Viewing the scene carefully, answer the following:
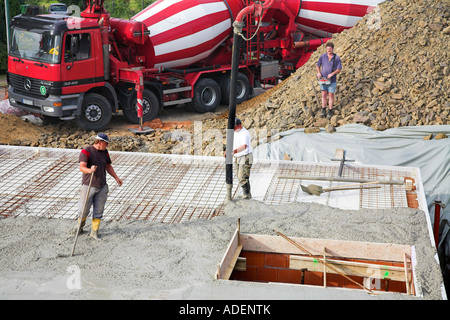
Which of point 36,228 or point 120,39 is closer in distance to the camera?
point 36,228

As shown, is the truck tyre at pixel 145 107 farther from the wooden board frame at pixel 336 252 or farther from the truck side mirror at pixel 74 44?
the wooden board frame at pixel 336 252

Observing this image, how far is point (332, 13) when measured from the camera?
17953 mm

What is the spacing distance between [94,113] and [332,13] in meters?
7.93

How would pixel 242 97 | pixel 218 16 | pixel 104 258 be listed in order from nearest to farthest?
pixel 104 258, pixel 218 16, pixel 242 97

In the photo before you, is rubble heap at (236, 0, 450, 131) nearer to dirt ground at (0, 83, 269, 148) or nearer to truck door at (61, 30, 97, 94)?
dirt ground at (0, 83, 269, 148)

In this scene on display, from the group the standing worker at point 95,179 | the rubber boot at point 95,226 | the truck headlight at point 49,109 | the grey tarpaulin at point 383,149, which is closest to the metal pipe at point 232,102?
the standing worker at point 95,179

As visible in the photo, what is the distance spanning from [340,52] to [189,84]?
4583 millimetres

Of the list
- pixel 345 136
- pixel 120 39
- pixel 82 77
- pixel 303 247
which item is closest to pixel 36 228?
pixel 303 247

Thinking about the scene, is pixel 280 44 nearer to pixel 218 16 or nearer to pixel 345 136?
pixel 218 16

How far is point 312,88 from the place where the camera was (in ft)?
45.6

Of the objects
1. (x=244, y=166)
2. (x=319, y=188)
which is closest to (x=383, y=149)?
(x=319, y=188)

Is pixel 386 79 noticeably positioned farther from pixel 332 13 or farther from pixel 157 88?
pixel 157 88

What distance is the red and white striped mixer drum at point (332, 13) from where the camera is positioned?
1780cm

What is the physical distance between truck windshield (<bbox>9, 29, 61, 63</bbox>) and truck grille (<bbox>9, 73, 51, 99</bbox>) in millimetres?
564
